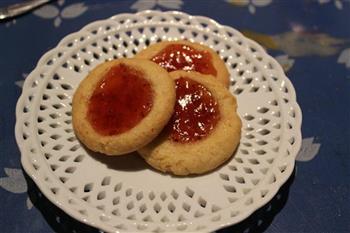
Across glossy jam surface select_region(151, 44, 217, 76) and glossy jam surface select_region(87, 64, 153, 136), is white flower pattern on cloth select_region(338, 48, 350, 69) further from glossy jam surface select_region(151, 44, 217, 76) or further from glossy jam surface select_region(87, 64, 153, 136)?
glossy jam surface select_region(87, 64, 153, 136)

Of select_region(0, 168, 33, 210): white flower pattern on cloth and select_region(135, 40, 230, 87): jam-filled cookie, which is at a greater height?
select_region(135, 40, 230, 87): jam-filled cookie

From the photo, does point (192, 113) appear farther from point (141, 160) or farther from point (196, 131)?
point (141, 160)

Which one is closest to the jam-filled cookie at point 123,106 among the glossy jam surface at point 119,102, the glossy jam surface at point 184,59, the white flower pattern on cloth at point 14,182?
the glossy jam surface at point 119,102

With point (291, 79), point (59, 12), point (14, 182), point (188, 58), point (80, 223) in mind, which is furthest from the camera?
point (59, 12)

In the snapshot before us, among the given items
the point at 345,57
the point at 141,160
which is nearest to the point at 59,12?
the point at 141,160

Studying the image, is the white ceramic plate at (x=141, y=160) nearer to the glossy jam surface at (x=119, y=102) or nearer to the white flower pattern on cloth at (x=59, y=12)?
the glossy jam surface at (x=119, y=102)

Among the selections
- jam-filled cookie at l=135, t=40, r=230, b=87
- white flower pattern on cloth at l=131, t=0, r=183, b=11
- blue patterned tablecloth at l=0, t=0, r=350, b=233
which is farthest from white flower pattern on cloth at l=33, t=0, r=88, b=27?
jam-filled cookie at l=135, t=40, r=230, b=87
